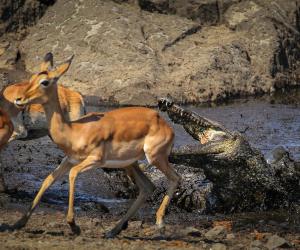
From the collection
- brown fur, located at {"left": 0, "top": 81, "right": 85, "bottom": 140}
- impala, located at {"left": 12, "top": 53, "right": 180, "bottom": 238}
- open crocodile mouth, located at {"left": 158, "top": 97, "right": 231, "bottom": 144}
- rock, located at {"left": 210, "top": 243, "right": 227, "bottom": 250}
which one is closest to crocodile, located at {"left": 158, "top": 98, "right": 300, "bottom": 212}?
open crocodile mouth, located at {"left": 158, "top": 97, "right": 231, "bottom": 144}

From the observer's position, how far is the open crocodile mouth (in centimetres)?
1151

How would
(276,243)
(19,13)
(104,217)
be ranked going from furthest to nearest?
1. (19,13)
2. (104,217)
3. (276,243)

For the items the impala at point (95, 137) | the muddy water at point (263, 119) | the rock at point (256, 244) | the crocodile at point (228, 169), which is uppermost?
the impala at point (95, 137)

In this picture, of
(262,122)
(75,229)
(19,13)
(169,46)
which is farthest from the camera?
(19,13)

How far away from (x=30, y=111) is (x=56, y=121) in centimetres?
374

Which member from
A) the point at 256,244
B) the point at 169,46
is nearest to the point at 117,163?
the point at 256,244

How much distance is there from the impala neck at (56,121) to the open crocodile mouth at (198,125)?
2906 millimetres

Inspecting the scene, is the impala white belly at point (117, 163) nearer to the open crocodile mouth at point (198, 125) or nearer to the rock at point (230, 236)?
the rock at point (230, 236)

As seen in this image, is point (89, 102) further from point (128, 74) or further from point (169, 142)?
point (169, 142)

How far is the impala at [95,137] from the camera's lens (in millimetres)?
8492

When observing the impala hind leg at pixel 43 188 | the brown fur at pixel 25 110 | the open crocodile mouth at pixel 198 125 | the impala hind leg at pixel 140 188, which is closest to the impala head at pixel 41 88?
the impala hind leg at pixel 43 188

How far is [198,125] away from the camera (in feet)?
38.7

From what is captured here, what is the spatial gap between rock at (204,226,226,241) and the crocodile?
1.80m

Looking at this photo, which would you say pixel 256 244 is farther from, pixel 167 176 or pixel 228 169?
pixel 228 169
